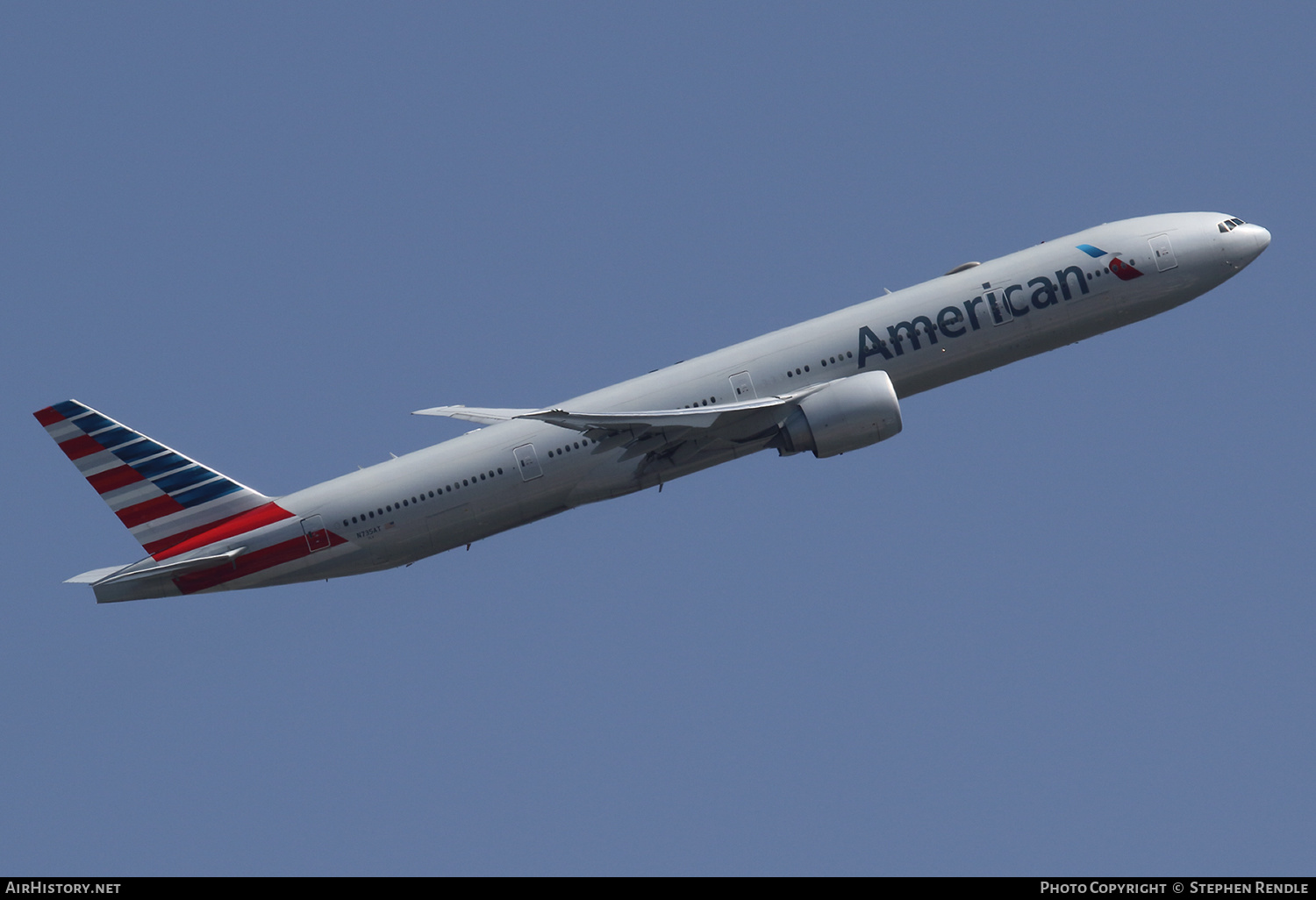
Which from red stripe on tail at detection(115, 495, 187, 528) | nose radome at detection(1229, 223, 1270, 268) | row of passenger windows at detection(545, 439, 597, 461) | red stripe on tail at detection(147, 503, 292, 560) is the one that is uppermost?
nose radome at detection(1229, 223, 1270, 268)

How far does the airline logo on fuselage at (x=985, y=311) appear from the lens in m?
54.4

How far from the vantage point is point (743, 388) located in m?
54.5

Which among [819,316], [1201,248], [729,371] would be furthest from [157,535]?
[1201,248]

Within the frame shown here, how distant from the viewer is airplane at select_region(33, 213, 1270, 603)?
5441 centimetres

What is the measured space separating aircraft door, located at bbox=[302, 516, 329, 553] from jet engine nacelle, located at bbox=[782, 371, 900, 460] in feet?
58.8

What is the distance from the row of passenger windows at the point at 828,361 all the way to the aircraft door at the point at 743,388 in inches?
54.7

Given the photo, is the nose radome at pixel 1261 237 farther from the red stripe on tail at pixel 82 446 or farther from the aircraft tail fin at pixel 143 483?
the red stripe on tail at pixel 82 446

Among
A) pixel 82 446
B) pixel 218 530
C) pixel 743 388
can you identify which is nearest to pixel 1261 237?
pixel 743 388

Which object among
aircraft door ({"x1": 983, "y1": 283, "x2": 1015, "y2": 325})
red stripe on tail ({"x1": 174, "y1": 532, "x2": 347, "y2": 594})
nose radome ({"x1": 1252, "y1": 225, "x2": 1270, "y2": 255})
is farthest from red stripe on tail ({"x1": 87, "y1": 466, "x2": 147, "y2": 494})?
nose radome ({"x1": 1252, "y1": 225, "x2": 1270, "y2": 255})

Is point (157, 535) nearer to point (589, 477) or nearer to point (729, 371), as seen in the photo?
point (589, 477)

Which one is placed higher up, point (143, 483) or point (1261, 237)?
point (1261, 237)

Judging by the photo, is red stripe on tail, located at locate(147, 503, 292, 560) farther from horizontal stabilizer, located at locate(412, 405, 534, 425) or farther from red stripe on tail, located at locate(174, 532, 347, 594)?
horizontal stabilizer, located at locate(412, 405, 534, 425)

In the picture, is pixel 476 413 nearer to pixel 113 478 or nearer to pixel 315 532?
pixel 315 532

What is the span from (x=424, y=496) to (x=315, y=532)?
14.6 ft
